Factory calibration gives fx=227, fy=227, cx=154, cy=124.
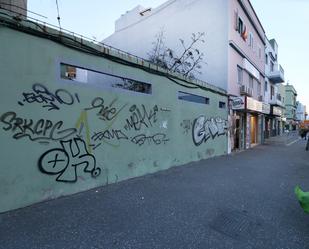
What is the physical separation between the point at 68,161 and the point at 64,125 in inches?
29.4

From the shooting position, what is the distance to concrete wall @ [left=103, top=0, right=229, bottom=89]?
12.0 m

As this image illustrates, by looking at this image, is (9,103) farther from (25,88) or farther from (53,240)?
(53,240)

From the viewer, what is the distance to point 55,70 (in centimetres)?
443

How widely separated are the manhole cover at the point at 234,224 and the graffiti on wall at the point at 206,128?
17.4 feet

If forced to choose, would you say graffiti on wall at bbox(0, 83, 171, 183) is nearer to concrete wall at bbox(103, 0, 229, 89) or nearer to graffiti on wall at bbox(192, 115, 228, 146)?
graffiti on wall at bbox(192, 115, 228, 146)

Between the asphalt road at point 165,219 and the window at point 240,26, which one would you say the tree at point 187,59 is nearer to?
the window at point 240,26

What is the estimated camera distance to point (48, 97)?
4316mm

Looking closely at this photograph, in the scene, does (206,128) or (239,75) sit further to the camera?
(239,75)

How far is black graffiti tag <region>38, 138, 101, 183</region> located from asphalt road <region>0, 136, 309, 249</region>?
460 millimetres

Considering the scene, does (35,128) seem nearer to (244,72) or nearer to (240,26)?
(240,26)

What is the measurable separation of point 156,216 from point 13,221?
7.22 ft

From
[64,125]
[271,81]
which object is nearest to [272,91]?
[271,81]

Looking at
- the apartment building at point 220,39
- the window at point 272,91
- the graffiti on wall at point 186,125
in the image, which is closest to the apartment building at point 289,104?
the window at point 272,91

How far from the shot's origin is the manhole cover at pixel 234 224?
3271 millimetres
